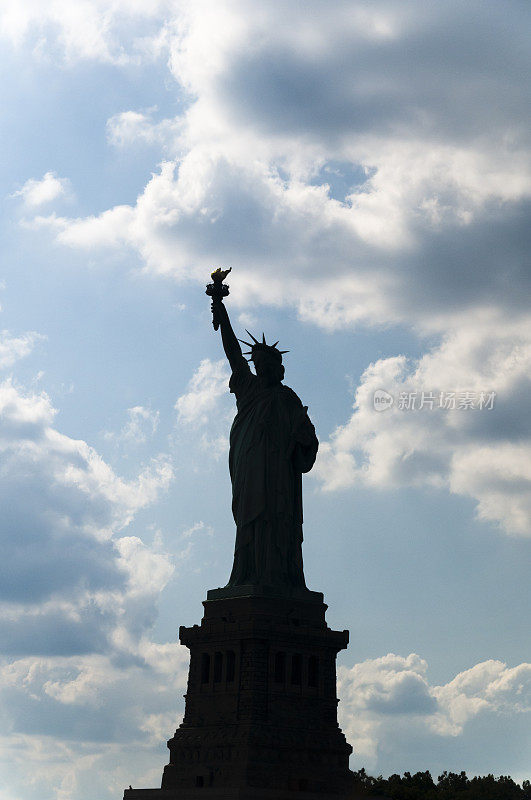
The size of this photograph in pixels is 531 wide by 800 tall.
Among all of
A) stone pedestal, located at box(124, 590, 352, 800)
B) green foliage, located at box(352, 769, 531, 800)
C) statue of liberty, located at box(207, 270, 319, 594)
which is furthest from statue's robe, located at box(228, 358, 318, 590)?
green foliage, located at box(352, 769, 531, 800)

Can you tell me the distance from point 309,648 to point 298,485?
23.7 feet

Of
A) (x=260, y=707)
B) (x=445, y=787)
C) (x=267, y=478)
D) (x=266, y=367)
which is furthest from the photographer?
(x=445, y=787)

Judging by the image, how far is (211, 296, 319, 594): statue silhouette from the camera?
5078cm

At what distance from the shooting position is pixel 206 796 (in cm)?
4597

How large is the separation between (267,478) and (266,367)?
521cm

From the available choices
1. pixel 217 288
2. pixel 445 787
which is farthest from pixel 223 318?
pixel 445 787

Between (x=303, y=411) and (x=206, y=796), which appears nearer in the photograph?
(x=206, y=796)

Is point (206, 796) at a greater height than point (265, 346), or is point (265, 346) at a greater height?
point (265, 346)

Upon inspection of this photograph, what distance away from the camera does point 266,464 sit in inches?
2042

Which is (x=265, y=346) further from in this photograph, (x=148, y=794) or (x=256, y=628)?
(x=148, y=794)

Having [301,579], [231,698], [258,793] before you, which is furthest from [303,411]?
[258,793]

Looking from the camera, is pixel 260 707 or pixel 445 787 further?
pixel 445 787

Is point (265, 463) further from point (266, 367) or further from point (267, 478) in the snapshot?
point (266, 367)

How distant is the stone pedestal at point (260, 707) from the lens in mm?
46406
